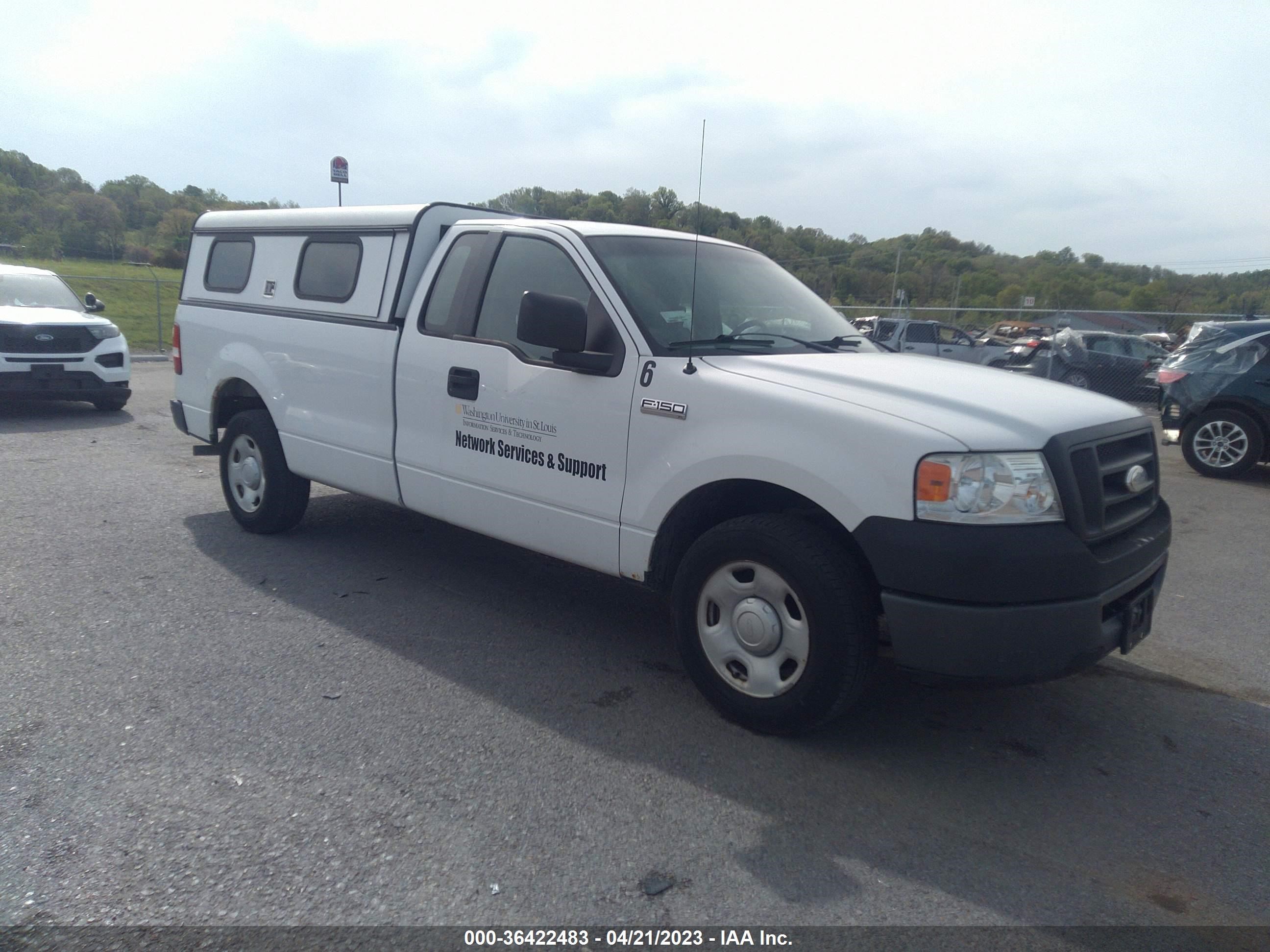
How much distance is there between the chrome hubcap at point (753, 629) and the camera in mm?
3465

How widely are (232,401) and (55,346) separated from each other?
586cm

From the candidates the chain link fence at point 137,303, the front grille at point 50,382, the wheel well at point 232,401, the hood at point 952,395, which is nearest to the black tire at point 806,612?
the hood at point 952,395

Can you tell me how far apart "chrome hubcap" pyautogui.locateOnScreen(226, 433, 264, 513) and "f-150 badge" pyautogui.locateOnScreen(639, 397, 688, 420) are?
325cm

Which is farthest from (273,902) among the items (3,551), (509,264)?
(3,551)

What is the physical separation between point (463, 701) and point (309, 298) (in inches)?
118

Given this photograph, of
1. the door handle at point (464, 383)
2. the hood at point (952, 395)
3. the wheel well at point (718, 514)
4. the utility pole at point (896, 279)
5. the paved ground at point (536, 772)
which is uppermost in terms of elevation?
the utility pole at point (896, 279)

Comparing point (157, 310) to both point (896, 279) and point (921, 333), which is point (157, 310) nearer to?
point (896, 279)

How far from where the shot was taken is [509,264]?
465 cm

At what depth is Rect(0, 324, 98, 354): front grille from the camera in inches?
408

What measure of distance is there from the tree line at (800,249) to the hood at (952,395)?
97 cm

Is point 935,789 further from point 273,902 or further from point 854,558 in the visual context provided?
point 273,902

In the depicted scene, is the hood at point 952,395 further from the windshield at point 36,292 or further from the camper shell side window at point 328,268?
the windshield at point 36,292

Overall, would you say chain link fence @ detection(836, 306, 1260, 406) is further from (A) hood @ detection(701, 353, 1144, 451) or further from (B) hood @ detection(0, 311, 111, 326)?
(B) hood @ detection(0, 311, 111, 326)

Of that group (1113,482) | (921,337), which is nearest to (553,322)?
(1113,482)
